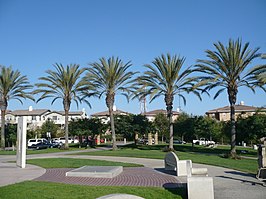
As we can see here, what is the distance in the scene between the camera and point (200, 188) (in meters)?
8.53

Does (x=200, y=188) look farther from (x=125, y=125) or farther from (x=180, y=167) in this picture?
(x=125, y=125)

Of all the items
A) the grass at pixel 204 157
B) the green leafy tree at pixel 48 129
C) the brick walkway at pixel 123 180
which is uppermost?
A: the green leafy tree at pixel 48 129

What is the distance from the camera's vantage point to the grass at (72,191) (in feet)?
27.2

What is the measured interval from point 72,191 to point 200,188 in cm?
370

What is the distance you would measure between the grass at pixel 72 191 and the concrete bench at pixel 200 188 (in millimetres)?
526

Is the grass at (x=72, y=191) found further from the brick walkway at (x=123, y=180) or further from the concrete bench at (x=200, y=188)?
the brick walkway at (x=123, y=180)

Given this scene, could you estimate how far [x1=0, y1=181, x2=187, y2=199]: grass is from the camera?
27.2 ft

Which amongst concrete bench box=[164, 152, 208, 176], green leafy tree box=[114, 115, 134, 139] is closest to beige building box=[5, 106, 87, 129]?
green leafy tree box=[114, 115, 134, 139]

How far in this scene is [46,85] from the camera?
114ft

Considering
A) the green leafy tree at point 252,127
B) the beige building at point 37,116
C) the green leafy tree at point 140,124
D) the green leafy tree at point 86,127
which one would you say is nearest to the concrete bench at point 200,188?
the green leafy tree at point 252,127

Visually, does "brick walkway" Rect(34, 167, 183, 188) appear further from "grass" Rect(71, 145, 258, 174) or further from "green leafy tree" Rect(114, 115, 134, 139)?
"green leafy tree" Rect(114, 115, 134, 139)

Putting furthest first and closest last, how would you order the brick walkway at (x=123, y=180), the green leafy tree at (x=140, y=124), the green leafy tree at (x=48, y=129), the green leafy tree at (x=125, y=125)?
the green leafy tree at (x=48, y=129) → the green leafy tree at (x=140, y=124) → the green leafy tree at (x=125, y=125) → the brick walkway at (x=123, y=180)

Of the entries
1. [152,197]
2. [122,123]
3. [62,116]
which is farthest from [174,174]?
[62,116]

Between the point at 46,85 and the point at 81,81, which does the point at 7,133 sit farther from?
the point at 81,81
